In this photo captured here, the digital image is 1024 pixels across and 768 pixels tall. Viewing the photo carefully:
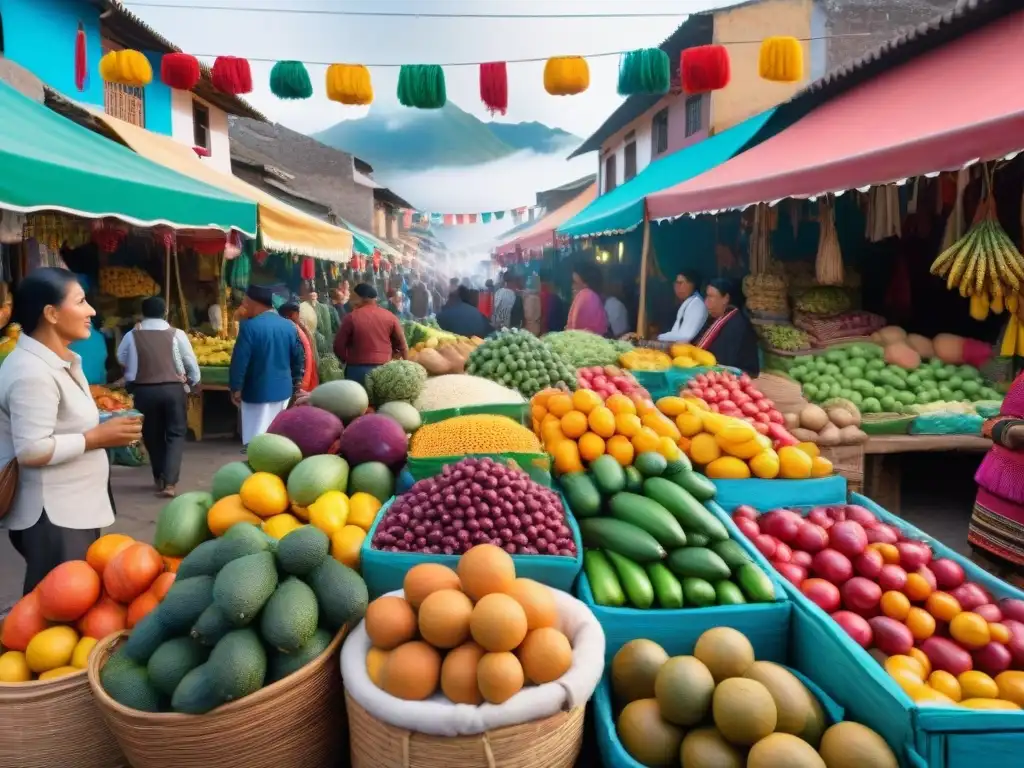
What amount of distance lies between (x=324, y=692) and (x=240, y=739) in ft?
0.77

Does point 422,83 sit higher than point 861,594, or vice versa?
point 422,83

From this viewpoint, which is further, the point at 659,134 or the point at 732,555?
the point at 659,134

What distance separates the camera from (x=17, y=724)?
1.82 m

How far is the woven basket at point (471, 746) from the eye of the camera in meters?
1.51

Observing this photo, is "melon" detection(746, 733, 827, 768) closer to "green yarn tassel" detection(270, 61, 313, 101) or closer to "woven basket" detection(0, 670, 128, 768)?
"woven basket" detection(0, 670, 128, 768)

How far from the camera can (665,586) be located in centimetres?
213

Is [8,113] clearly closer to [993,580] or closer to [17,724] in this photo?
[17,724]

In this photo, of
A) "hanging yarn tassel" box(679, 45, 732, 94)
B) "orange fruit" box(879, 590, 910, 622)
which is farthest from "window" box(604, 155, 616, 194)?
"orange fruit" box(879, 590, 910, 622)

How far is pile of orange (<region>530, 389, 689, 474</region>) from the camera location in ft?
9.11

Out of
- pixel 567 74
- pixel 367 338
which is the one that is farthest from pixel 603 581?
pixel 567 74

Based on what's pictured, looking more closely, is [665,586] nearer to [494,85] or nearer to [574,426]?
[574,426]

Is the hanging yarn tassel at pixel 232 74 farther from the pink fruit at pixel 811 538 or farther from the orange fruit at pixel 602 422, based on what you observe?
the pink fruit at pixel 811 538

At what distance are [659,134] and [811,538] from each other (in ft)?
49.3

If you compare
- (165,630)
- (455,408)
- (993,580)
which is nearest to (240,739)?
(165,630)
